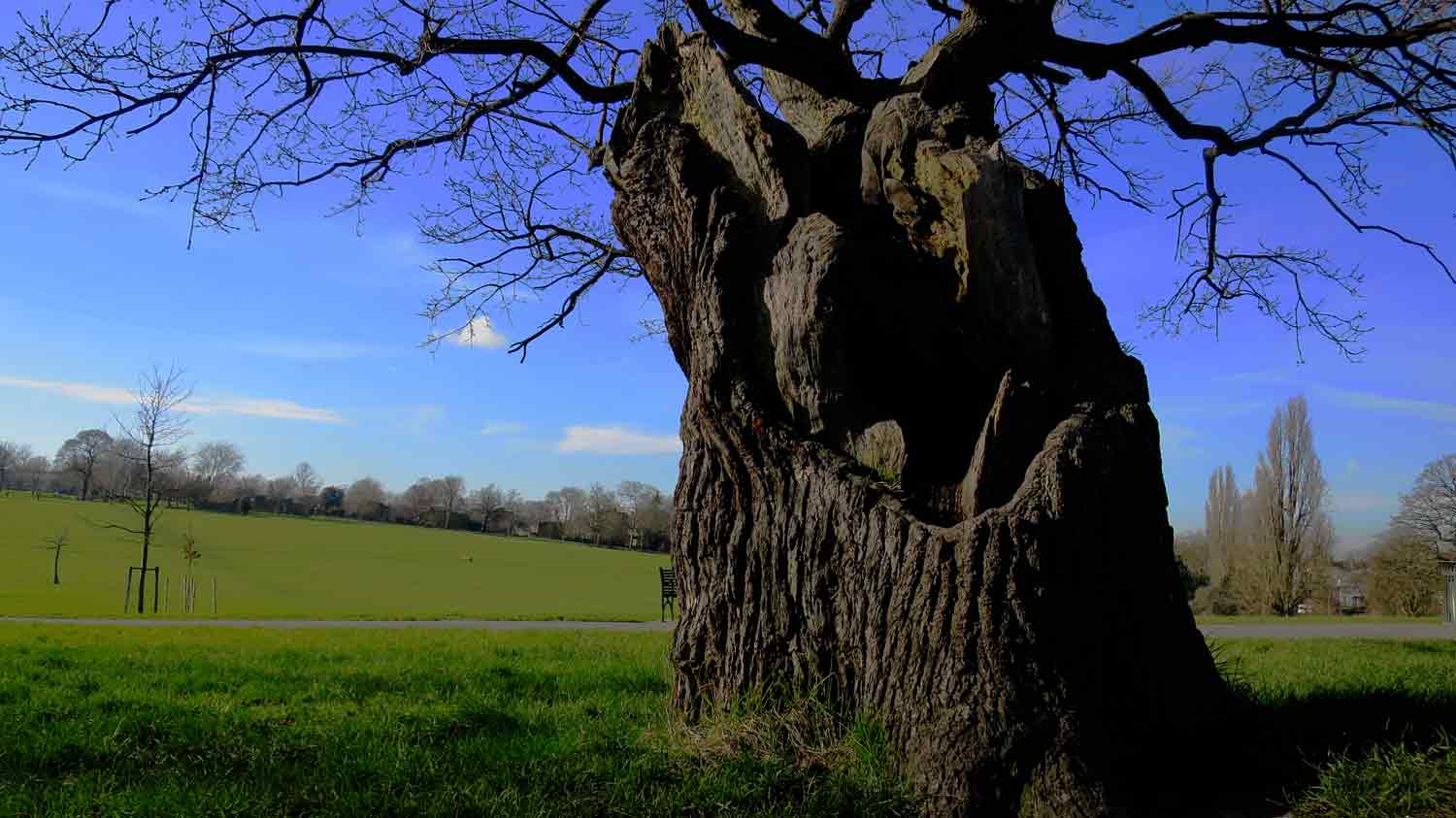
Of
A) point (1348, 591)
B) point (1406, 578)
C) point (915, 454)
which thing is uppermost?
point (915, 454)

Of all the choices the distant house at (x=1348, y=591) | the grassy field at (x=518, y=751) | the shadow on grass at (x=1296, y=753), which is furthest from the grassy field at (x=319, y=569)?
the distant house at (x=1348, y=591)

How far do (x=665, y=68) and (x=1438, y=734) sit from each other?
553 cm

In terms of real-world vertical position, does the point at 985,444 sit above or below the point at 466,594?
above

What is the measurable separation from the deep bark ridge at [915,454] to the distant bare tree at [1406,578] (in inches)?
1246

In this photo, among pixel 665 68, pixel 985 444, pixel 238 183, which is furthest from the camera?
pixel 238 183

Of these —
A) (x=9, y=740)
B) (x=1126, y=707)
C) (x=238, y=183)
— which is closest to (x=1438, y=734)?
(x=1126, y=707)

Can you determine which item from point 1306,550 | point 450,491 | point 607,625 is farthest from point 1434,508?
point 450,491

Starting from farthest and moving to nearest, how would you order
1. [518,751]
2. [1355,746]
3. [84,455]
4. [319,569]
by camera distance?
[84,455]
[319,569]
[518,751]
[1355,746]

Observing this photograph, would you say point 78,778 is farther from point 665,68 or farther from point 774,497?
point 665,68

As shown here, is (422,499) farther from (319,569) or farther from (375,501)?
(319,569)

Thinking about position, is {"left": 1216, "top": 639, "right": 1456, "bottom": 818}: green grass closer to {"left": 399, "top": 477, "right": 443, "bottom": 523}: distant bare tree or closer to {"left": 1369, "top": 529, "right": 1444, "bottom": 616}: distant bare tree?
{"left": 1369, "top": 529, "right": 1444, "bottom": 616}: distant bare tree

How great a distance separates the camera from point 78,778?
14.0 ft

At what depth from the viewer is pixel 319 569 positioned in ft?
166

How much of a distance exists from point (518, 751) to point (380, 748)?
720 millimetres
